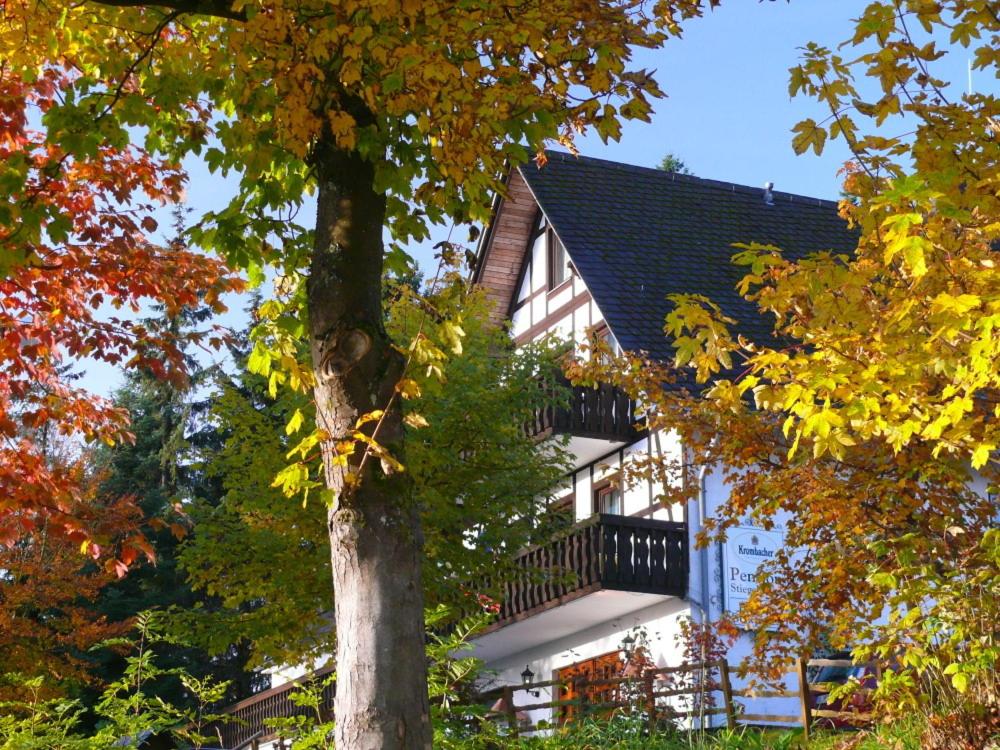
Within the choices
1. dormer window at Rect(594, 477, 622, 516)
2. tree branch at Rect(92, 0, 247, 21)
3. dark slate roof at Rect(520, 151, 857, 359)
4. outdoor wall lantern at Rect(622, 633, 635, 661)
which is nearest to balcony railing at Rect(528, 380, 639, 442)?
dormer window at Rect(594, 477, 622, 516)

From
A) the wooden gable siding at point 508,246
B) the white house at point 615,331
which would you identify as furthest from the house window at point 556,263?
the wooden gable siding at point 508,246

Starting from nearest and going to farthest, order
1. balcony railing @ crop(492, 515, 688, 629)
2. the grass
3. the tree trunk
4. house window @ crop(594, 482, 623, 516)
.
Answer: the tree trunk, the grass, balcony railing @ crop(492, 515, 688, 629), house window @ crop(594, 482, 623, 516)

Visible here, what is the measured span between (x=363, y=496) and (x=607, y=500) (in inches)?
783

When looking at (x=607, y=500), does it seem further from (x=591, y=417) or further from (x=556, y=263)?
(x=556, y=263)

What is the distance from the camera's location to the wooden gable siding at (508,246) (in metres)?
29.2

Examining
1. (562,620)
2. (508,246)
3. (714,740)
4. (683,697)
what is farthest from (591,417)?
(714,740)

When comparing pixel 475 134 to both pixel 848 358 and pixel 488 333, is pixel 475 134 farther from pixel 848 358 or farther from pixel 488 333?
pixel 488 333

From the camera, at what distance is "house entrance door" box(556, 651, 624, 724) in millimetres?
14898

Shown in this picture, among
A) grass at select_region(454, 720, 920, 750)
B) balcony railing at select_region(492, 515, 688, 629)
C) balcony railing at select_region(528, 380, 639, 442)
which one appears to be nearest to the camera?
grass at select_region(454, 720, 920, 750)

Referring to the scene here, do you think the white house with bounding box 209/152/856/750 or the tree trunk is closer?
the tree trunk

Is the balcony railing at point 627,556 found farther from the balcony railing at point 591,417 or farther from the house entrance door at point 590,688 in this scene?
the balcony railing at point 591,417

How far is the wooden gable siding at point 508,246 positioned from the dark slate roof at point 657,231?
0.58 m

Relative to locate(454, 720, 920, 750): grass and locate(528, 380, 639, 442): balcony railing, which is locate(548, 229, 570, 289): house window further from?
locate(454, 720, 920, 750): grass

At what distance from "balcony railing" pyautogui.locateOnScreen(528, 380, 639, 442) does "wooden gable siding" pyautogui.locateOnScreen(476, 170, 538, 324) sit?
419cm
